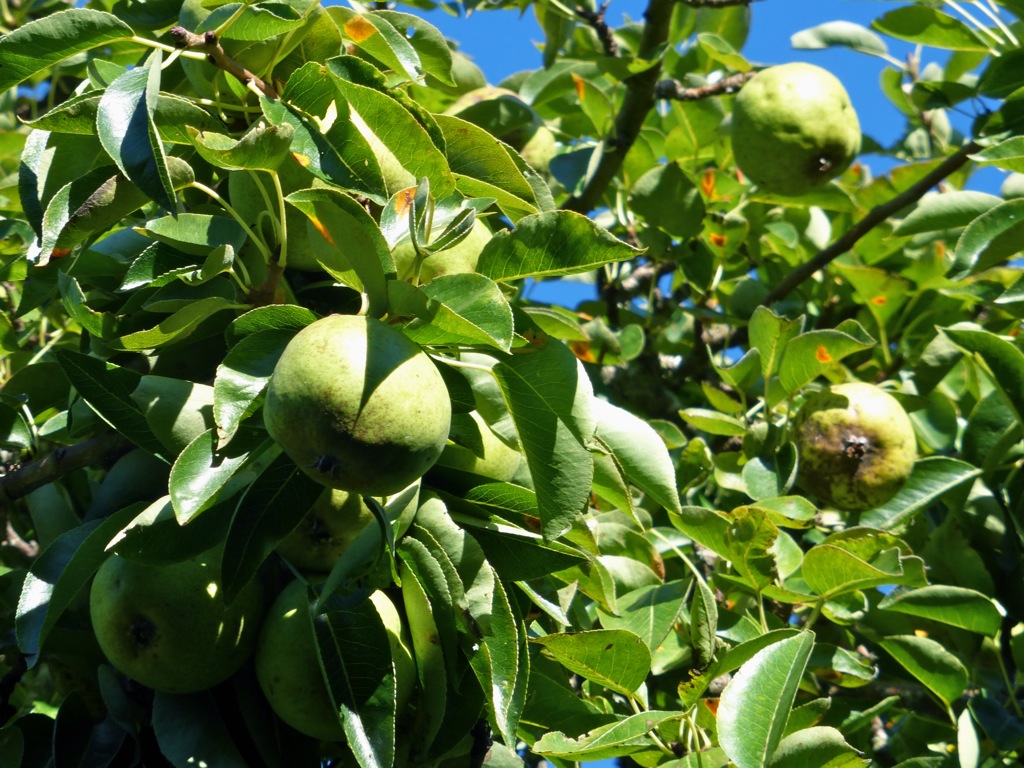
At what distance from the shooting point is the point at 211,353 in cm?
174

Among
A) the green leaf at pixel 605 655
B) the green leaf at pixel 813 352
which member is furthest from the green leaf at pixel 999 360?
the green leaf at pixel 605 655

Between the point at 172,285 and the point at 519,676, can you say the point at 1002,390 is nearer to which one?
the point at 519,676

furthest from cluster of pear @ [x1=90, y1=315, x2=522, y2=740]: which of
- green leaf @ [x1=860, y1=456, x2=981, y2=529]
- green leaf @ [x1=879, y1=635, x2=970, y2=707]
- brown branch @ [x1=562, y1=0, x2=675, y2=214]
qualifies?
brown branch @ [x1=562, y1=0, x2=675, y2=214]

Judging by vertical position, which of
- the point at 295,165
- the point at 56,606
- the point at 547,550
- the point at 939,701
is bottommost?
the point at 939,701

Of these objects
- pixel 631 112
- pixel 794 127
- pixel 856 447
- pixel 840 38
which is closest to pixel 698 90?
pixel 631 112

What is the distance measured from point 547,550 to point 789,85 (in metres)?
1.67

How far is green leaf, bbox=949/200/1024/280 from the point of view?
237 cm

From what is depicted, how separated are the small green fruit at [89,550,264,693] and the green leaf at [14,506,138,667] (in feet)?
0.13

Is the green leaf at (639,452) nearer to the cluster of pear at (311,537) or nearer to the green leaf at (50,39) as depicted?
the cluster of pear at (311,537)

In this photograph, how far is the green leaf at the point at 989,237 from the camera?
237cm

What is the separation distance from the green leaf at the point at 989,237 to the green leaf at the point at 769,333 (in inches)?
14.5

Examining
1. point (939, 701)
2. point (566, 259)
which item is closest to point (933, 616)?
point (939, 701)

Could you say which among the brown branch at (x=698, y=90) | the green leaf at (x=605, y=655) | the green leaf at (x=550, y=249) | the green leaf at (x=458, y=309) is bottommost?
the green leaf at (x=605, y=655)

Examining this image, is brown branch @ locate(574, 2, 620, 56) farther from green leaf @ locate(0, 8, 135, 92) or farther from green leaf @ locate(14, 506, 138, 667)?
green leaf @ locate(14, 506, 138, 667)
